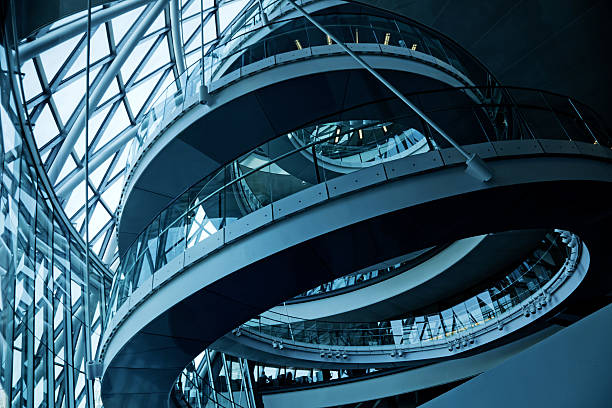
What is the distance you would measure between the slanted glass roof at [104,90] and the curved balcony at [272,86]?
1597 millimetres

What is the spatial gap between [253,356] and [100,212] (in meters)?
8.35

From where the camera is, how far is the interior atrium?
6.07 meters

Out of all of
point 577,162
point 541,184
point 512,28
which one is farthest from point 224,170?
point 512,28

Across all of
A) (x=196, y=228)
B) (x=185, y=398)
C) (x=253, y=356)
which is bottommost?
(x=185, y=398)

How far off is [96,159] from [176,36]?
220 inches

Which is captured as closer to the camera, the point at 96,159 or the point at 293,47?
the point at 293,47

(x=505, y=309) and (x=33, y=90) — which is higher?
(x=33, y=90)

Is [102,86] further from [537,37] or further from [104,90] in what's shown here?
[537,37]

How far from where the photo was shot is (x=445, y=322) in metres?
17.1

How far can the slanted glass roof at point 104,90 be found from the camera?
1172cm

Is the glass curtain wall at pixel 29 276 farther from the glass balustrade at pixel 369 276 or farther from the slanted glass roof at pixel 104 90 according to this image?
the glass balustrade at pixel 369 276

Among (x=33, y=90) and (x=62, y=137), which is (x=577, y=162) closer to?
(x=33, y=90)

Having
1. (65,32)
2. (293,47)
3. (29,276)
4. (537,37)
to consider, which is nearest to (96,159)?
(65,32)

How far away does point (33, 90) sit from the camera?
11.7 metres
